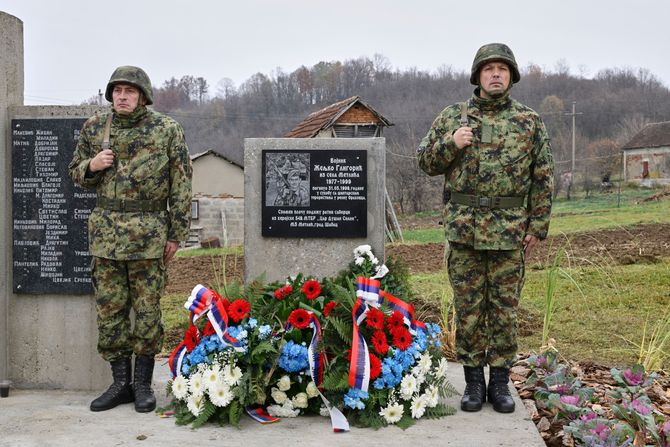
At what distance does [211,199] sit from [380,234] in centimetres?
2117

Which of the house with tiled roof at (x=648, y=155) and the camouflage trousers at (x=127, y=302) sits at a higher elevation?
the house with tiled roof at (x=648, y=155)

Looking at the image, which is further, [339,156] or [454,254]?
[339,156]

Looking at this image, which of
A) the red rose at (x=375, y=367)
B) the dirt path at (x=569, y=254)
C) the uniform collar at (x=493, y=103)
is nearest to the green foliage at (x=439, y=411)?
the red rose at (x=375, y=367)

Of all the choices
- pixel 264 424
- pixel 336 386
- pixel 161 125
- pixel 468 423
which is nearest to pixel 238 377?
A: pixel 264 424

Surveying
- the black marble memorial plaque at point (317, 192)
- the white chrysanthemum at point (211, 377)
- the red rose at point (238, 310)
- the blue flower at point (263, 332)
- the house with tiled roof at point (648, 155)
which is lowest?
the white chrysanthemum at point (211, 377)

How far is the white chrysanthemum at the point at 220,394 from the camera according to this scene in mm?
3895

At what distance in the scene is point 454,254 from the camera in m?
4.21

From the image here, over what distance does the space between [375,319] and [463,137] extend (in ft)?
3.52

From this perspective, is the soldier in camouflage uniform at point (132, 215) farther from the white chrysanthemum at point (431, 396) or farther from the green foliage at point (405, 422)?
the white chrysanthemum at point (431, 396)

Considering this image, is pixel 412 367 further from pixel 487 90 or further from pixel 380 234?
pixel 487 90

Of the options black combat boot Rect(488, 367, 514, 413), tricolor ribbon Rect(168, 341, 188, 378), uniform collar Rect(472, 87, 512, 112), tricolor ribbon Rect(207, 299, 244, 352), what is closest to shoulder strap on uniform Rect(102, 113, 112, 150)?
tricolor ribbon Rect(207, 299, 244, 352)

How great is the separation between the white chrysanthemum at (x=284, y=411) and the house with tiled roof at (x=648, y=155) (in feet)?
135

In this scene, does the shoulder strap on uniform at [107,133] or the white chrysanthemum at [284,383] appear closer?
the white chrysanthemum at [284,383]

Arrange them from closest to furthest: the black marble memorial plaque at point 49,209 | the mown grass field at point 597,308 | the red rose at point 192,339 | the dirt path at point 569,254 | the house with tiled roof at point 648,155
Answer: the red rose at point 192,339 → the black marble memorial plaque at point 49,209 → the mown grass field at point 597,308 → the dirt path at point 569,254 → the house with tiled roof at point 648,155
